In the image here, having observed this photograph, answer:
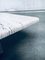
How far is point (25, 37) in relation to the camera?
1.25 meters

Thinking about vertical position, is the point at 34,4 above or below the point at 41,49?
above

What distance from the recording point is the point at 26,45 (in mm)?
1152

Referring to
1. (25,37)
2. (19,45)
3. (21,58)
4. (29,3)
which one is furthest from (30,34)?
(29,3)

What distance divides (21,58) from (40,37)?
12.6 inches

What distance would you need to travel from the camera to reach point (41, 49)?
1.10 meters

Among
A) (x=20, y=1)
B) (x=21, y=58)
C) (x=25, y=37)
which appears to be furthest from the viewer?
(x=20, y=1)

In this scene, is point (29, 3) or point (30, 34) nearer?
point (30, 34)

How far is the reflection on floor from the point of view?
3.37 ft

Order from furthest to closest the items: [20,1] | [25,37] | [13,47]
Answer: [20,1]
[25,37]
[13,47]

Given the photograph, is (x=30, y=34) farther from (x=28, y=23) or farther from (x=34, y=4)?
(x=34, y=4)

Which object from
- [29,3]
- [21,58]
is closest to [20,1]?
[29,3]

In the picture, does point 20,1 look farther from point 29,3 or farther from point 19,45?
point 19,45

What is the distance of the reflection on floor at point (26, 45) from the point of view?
1027 millimetres

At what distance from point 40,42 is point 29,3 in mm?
779
